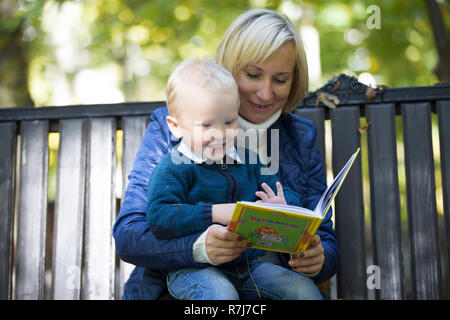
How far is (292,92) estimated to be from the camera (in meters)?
2.66

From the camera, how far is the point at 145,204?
2.21 metres

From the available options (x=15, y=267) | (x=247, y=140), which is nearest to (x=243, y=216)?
(x=247, y=140)

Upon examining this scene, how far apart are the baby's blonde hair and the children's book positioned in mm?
550

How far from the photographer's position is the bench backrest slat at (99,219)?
113 inches

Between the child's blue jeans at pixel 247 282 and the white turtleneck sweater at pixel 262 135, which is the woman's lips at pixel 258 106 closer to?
the white turtleneck sweater at pixel 262 135

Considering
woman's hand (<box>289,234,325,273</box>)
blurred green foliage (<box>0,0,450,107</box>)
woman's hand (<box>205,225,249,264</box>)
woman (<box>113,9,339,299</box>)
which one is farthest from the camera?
blurred green foliage (<box>0,0,450,107</box>)

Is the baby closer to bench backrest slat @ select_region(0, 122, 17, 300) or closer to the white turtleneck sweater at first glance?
the white turtleneck sweater

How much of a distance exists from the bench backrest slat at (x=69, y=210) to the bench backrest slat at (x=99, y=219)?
0.04m

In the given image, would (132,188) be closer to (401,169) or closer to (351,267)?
(351,267)

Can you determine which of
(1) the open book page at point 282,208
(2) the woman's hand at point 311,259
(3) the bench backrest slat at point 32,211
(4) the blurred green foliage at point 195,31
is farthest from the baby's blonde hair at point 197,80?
→ (4) the blurred green foliage at point 195,31

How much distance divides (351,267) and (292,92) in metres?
1.00

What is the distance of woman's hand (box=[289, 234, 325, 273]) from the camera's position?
2096 millimetres

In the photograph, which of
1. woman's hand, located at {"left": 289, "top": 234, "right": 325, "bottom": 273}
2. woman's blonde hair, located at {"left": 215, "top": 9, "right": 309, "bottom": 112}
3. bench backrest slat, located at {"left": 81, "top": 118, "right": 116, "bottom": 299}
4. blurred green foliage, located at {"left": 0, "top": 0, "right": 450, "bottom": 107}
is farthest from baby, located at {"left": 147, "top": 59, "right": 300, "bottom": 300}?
blurred green foliage, located at {"left": 0, "top": 0, "right": 450, "bottom": 107}
